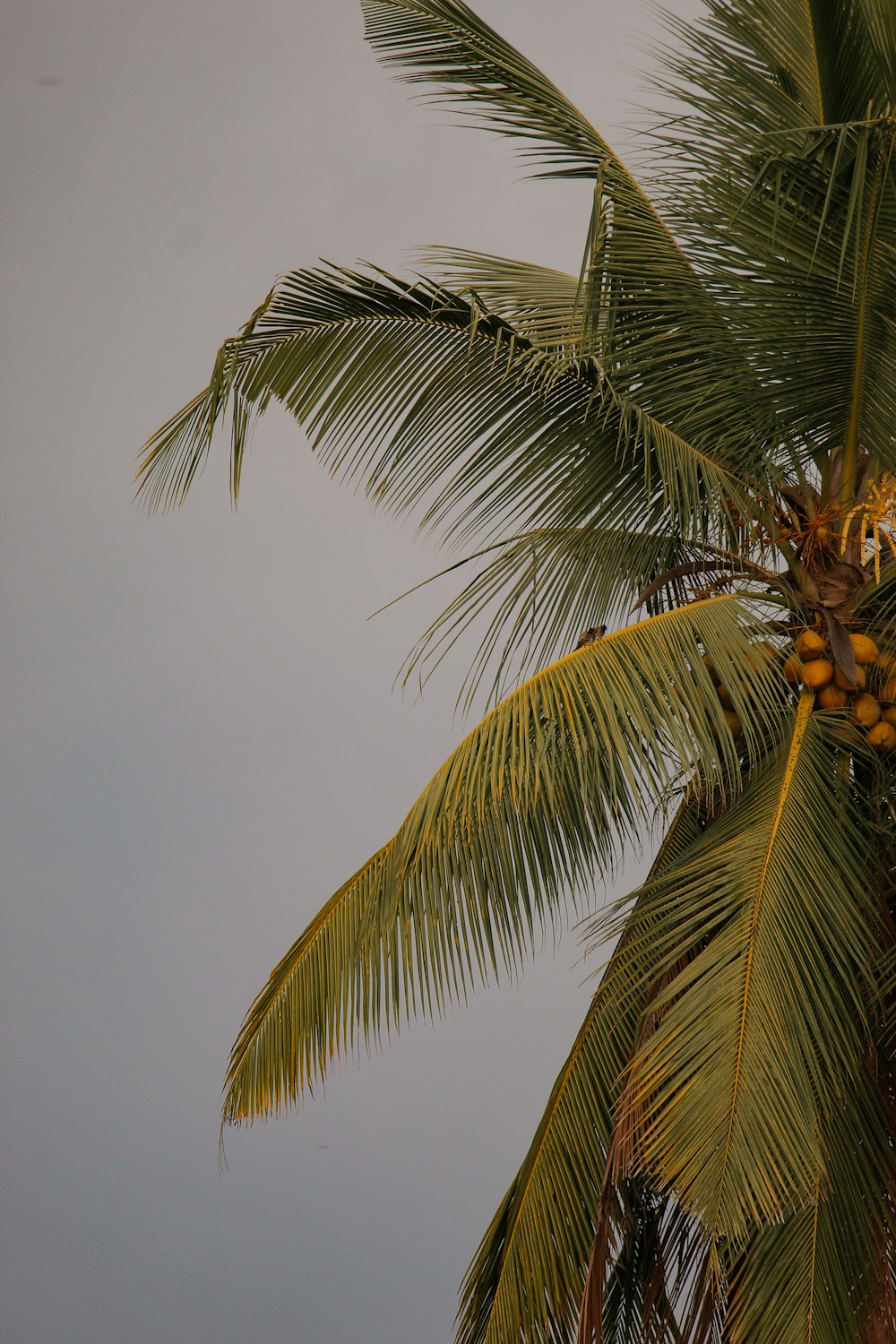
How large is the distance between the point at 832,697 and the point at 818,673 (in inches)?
3.2

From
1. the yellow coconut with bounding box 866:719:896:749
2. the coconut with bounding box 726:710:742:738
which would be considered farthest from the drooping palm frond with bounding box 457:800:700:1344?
the yellow coconut with bounding box 866:719:896:749

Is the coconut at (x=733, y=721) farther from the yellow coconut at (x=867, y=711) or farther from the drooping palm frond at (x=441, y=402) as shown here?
the drooping palm frond at (x=441, y=402)

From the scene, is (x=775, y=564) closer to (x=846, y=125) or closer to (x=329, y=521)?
(x=846, y=125)

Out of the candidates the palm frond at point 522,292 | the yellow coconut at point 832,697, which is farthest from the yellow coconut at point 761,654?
the palm frond at point 522,292

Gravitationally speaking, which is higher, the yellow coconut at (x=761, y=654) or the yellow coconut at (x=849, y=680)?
the yellow coconut at (x=761, y=654)

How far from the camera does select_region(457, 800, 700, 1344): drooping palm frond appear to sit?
10.5 ft

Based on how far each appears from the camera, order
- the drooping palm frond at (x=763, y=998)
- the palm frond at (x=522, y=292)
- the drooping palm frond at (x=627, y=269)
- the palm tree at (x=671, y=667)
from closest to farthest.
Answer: the drooping palm frond at (x=763, y=998) → the palm tree at (x=671, y=667) → the drooping palm frond at (x=627, y=269) → the palm frond at (x=522, y=292)

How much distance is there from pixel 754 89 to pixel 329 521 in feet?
12.9

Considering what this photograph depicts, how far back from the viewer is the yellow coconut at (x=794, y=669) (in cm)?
321

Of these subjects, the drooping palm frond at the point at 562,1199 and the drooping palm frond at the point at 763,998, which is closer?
the drooping palm frond at the point at 763,998

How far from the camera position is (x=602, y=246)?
330 centimetres

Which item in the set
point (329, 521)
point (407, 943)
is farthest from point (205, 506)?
point (407, 943)

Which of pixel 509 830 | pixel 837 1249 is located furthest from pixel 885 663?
pixel 837 1249

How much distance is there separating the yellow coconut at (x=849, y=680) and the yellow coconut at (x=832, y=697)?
0.01 meters
